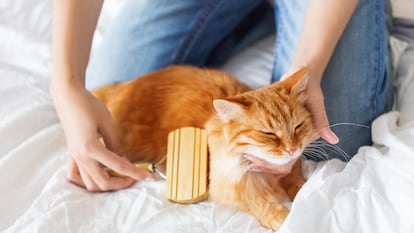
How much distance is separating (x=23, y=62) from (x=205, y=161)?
2.24 ft

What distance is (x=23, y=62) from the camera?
4.64 ft

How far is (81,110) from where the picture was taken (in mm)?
990

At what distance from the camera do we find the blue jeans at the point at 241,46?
108cm


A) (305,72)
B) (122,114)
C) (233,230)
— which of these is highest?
(305,72)

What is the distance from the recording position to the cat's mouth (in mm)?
935

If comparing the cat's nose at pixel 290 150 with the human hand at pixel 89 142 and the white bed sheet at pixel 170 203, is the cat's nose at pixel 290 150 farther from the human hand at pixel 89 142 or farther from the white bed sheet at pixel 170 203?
the human hand at pixel 89 142

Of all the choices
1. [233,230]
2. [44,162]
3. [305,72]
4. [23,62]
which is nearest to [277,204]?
[233,230]

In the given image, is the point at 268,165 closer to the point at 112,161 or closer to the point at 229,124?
the point at 229,124

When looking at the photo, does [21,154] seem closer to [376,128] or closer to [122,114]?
[122,114]

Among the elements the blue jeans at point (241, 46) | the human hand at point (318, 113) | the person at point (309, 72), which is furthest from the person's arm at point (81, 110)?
the human hand at point (318, 113)

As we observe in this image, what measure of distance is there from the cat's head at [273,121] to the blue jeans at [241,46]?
0.18 metres

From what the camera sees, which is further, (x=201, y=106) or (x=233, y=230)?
(x=201, y=106)

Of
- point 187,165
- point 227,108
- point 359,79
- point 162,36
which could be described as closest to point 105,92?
point 162,36

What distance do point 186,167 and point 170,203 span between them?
0.08 meters
